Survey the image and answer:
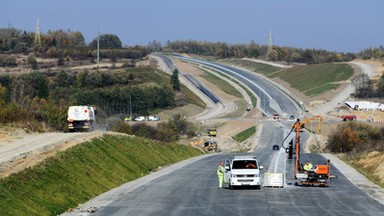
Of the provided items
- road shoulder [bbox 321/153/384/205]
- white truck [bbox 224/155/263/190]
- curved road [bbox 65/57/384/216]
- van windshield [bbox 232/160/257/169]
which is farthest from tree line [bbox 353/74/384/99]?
white truck [bbox 224/155/263/190]

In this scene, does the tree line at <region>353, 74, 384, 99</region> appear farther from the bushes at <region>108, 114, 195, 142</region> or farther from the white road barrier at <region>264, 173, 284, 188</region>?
the white road barrier at <region>264, 173, 284, 188</region>

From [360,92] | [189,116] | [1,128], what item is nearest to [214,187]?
[1,128]

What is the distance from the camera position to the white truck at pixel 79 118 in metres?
75.8

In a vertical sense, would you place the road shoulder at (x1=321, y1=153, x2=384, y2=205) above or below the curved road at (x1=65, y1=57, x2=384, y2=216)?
below

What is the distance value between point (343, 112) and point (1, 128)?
121114 millimetres

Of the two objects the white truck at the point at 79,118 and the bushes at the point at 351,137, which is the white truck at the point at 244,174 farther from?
the bushes at the point at 351,137

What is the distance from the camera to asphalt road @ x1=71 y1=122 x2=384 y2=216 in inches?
1291

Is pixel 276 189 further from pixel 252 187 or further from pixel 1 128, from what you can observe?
pixel 1 128

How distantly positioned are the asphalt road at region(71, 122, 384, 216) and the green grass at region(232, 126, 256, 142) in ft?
290

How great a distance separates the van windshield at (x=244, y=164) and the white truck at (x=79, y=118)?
34.5 metres

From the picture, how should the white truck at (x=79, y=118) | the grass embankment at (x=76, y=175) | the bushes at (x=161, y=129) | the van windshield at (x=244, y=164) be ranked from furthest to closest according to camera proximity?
the bushes at (x=161, y=129), the white truck at (x=79, y=118), the van windshield at (x=244, y=164), the grass embankment at (x=76, y=175)

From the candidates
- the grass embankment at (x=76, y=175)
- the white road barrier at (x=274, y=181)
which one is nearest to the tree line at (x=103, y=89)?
the grass embankment at (x=76, y=175)

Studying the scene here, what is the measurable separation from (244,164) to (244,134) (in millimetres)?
99619

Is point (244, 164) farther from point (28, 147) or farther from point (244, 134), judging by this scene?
point (244, 134)
